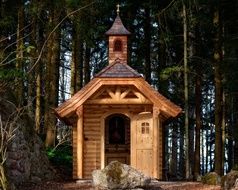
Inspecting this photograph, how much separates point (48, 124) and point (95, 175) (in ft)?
23.0

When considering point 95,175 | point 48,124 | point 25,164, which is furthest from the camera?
point 48,124

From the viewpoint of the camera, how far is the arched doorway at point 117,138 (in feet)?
62.4

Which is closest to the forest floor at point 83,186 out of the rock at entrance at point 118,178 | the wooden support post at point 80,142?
the rock at entrance at point 118,178

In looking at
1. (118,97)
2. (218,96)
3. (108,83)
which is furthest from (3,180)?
(218,96)

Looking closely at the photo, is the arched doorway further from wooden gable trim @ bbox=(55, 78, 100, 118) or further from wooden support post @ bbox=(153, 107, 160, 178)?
wooden gable trim @ bbox=(55, 78, 100, 118)

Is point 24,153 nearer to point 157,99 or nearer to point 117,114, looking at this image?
point 117,114

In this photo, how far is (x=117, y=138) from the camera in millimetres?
19188

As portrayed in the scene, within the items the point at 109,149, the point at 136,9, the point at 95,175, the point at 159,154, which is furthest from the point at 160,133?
the point at 136,9

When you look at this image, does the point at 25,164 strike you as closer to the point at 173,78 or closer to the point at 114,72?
the point at 114,72

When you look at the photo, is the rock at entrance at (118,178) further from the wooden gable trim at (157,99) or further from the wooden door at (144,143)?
the wooden gable trim at (157,99)

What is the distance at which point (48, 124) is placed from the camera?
66.3ft

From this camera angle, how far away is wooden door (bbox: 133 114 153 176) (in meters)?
17.4

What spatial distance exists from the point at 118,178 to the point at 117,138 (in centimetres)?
590

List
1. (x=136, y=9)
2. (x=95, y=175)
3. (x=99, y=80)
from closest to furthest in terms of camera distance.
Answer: (x=95, y=175), (x=99, y=80), (x=136, y=9)
